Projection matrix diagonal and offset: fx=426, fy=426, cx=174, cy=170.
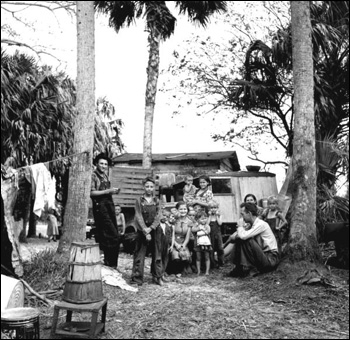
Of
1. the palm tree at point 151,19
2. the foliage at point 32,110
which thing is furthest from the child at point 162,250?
the foliage at point 32,110

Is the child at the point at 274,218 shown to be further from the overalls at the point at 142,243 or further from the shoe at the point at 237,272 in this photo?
the overalls at the point at 142,243

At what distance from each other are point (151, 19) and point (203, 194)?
23.3ft

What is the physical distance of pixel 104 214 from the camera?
7.04 meters

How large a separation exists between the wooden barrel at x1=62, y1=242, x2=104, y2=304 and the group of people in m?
2.11

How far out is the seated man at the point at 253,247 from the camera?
22.0 feet

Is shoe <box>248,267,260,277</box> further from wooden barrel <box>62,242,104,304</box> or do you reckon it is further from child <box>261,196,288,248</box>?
wooden barrel <box>62,242,104,304</box>

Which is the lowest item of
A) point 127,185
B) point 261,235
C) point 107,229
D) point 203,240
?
point 203,240

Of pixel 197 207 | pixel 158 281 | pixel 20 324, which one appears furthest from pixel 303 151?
pixel 20 324

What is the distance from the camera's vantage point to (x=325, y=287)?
5.79 meters

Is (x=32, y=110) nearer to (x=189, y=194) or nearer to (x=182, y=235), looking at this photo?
(x=189, y=194)

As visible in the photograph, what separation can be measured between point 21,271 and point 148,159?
8.01 meters

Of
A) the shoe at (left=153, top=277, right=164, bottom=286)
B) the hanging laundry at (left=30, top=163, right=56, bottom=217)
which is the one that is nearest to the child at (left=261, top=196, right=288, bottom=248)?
the shoe at (left=153, top=277, right=164, bottom=286)

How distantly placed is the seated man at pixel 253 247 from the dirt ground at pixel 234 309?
205 mm

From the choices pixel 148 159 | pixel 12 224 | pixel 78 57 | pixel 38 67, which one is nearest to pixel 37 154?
pixel 38 67
